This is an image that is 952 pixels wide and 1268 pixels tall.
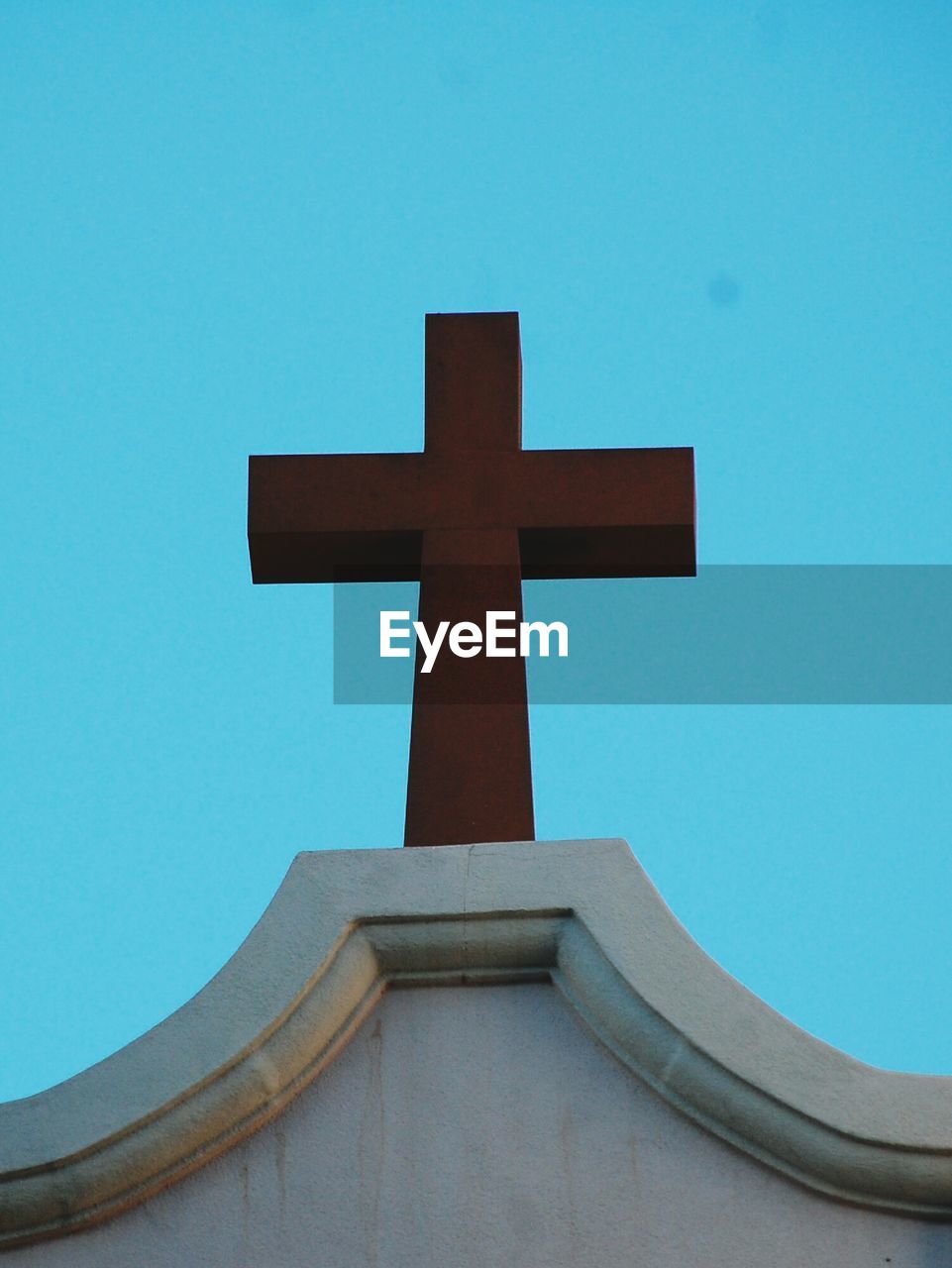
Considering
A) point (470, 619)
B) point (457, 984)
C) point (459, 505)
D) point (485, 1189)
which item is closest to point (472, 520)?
point (459, 505)

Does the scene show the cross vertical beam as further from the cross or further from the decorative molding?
the decorative molding

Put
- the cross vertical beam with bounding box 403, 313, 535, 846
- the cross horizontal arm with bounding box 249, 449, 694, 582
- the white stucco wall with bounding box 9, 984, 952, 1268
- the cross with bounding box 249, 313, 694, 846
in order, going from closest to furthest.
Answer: the white stucco wall with bounding box 9, 984, 952, 1268 → the cross vertical beam with bounding box 403, 313, 535, 846 → the cross with bounding box 249, 313, 694, 846 → the cross horizontal arm with bounding box 249, 449, 694, 582

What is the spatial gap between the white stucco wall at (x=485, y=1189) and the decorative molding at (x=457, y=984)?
0.17ft

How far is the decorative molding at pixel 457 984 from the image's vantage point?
15.8 feet

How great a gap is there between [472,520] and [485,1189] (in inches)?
79.7

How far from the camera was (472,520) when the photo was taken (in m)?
6.22

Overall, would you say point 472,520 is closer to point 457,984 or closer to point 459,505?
point 459,505

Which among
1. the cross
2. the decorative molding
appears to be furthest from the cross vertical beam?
the decorative molding

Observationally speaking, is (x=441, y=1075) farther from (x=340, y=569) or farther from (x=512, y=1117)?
(x=340, y=569)

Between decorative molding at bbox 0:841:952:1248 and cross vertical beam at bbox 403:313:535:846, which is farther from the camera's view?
cross vertical beam at bbox 403:313:535:846

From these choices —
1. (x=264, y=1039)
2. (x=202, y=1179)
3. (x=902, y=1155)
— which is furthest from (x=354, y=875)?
(x=902, y=1155)

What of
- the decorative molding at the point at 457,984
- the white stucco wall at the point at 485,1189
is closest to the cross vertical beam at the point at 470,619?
the decorative molding at the point at 457,984

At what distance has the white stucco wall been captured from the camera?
476 cm

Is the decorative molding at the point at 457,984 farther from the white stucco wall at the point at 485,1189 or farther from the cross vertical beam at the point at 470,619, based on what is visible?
the cross vertical beam at the point at 470,619
